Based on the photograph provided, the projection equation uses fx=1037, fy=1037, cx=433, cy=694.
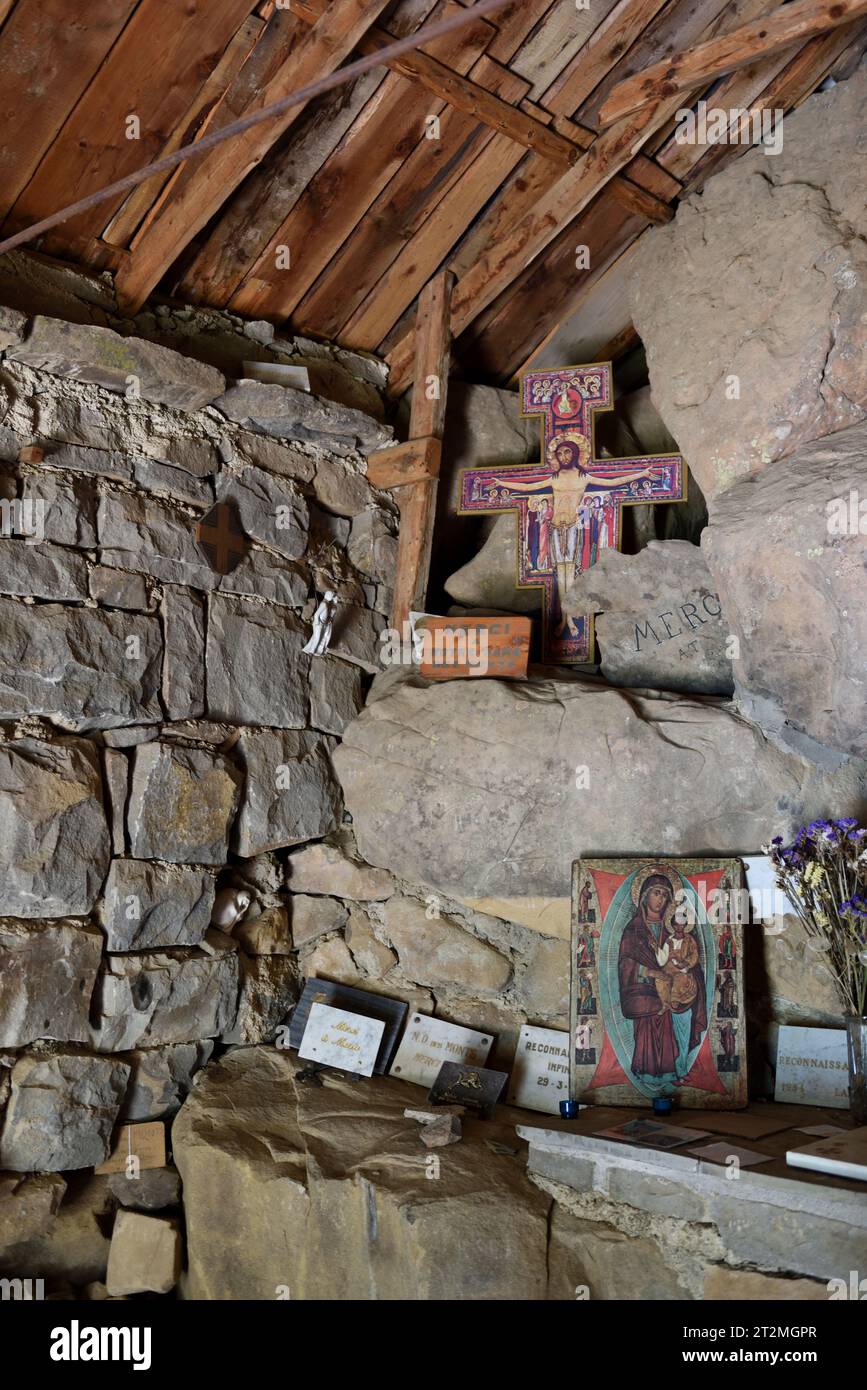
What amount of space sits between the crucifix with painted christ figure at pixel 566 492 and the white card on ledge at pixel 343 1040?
177cm

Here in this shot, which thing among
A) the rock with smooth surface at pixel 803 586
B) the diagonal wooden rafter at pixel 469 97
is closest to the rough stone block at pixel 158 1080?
the rock with smooth surface at pixel 803 586

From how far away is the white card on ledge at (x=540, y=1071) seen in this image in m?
3.73

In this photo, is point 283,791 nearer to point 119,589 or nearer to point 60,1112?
point 119,589

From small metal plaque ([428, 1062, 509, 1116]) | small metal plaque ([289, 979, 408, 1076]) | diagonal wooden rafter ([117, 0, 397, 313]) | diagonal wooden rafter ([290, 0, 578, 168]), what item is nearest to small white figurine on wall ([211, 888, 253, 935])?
small metal plaque ([289, 979, 408, 1076])

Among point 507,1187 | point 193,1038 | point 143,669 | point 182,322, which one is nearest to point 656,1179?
point 507,1187

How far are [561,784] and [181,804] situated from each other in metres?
1.43

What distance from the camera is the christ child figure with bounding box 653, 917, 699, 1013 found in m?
3.50

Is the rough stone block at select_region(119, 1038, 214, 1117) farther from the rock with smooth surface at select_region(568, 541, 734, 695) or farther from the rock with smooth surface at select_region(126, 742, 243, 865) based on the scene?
the rock with smooth surface at select_region(568, 541, 734, 695)

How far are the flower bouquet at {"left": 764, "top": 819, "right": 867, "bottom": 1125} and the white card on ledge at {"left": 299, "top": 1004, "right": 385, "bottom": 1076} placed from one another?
163cm

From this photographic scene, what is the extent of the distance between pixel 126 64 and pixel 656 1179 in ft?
12.9

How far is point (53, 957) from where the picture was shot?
139 inches

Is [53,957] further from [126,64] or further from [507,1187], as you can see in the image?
[126,64]

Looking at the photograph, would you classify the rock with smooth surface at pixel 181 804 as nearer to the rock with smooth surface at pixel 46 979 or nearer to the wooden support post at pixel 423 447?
the rock with smooth surface at pixel 46 979

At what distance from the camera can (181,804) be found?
3902mm
